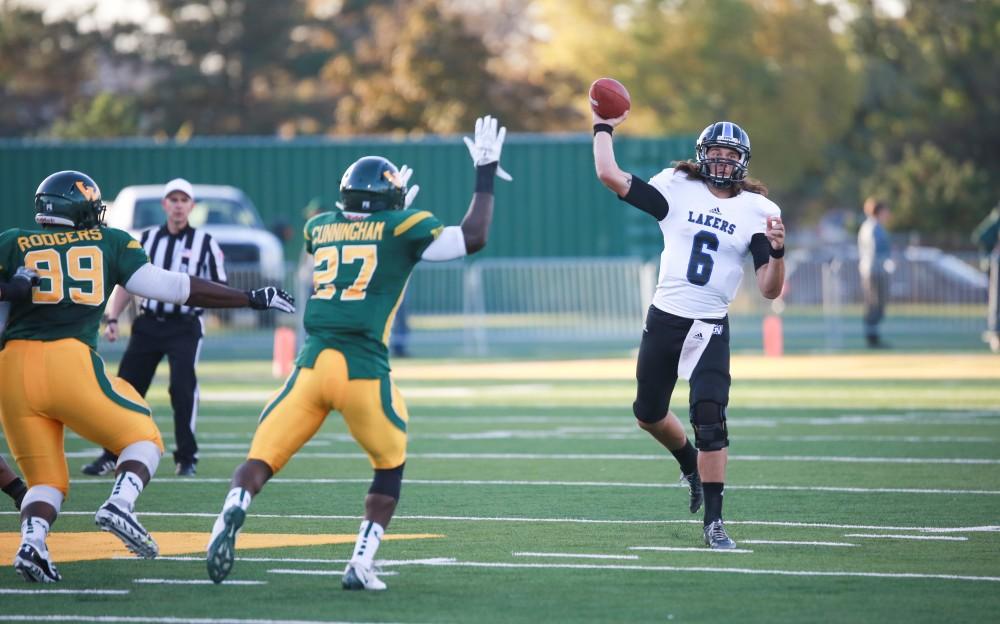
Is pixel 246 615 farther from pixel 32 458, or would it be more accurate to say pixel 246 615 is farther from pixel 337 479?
pixel 337 479

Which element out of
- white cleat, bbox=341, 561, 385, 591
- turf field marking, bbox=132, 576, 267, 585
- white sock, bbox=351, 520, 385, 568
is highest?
white sock, bbox=351, 520, 385, 568

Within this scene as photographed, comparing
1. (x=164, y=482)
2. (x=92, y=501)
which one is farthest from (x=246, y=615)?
(x=164, y=482)

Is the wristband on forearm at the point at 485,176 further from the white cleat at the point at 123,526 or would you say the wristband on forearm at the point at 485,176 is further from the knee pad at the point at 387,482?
the white cleat at the point at 123,526

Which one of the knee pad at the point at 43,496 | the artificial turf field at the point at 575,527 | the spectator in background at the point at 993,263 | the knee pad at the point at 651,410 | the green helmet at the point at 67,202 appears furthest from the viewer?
the spectator in background at the point at 993,263

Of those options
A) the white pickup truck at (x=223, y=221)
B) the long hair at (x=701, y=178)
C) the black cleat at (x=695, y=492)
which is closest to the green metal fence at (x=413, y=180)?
the white pickup truck at (x=223, y=221)

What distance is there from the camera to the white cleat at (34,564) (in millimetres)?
6984

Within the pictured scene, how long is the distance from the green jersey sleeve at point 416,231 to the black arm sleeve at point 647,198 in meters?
1.49

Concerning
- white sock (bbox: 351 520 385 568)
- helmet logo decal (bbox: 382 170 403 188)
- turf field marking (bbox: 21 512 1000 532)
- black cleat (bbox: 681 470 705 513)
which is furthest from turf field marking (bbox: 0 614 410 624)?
black cleat (bbox: 681 470 705 513)

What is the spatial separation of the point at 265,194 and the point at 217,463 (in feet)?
63.2

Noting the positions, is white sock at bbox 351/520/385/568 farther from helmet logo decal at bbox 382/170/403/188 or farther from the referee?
the referee

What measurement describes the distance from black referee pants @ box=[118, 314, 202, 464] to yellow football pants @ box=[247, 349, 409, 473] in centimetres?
431

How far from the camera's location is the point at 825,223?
236 feet

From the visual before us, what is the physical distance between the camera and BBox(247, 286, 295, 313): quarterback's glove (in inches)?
285

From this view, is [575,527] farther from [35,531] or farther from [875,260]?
[875,260]
